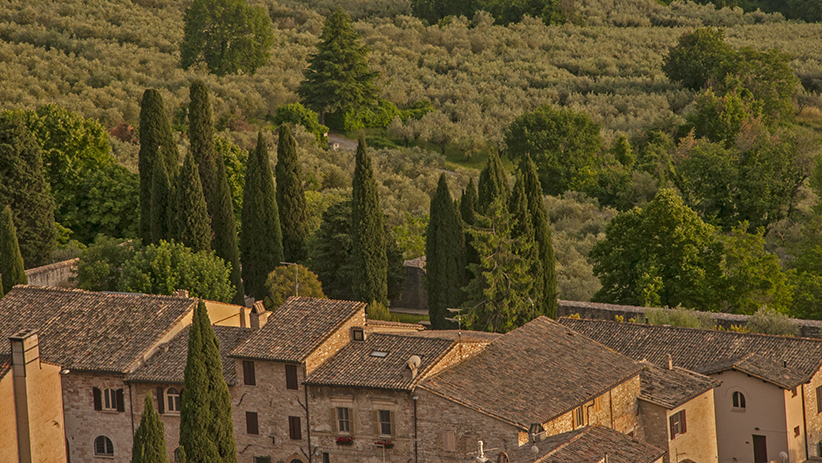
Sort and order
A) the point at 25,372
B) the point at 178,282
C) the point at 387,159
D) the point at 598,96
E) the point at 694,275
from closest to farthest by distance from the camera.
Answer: the point at 25,372 < the point at 178,282 < the point at 694,275 < the point at 387,159 < the point at 598,96

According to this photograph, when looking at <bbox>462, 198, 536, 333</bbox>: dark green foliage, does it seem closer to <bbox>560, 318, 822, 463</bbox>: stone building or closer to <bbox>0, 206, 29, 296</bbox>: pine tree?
<bbox>560, 318, 822, 463</bbox>: stone building

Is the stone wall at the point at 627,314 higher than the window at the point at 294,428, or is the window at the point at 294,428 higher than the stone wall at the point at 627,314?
the stone wall at the point at 627,314

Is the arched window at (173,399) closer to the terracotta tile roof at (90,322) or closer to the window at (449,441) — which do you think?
the terracotta tile roof at (90,322)

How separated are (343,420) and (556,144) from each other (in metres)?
44.2

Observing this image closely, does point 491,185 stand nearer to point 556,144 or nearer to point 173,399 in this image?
point 173,399

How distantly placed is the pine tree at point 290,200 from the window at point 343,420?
1927 cm

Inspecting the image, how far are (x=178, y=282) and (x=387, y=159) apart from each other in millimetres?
32600

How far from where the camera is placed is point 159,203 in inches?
2077

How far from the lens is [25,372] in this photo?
121 ft

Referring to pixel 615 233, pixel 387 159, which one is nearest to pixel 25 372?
pixel 615 233

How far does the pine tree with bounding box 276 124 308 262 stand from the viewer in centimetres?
5488

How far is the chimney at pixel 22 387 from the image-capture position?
36.4m

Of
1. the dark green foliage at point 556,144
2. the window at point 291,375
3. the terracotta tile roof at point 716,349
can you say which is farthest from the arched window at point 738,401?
the dark green foliage at point 556,144

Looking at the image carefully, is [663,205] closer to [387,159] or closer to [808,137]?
[808,137]
